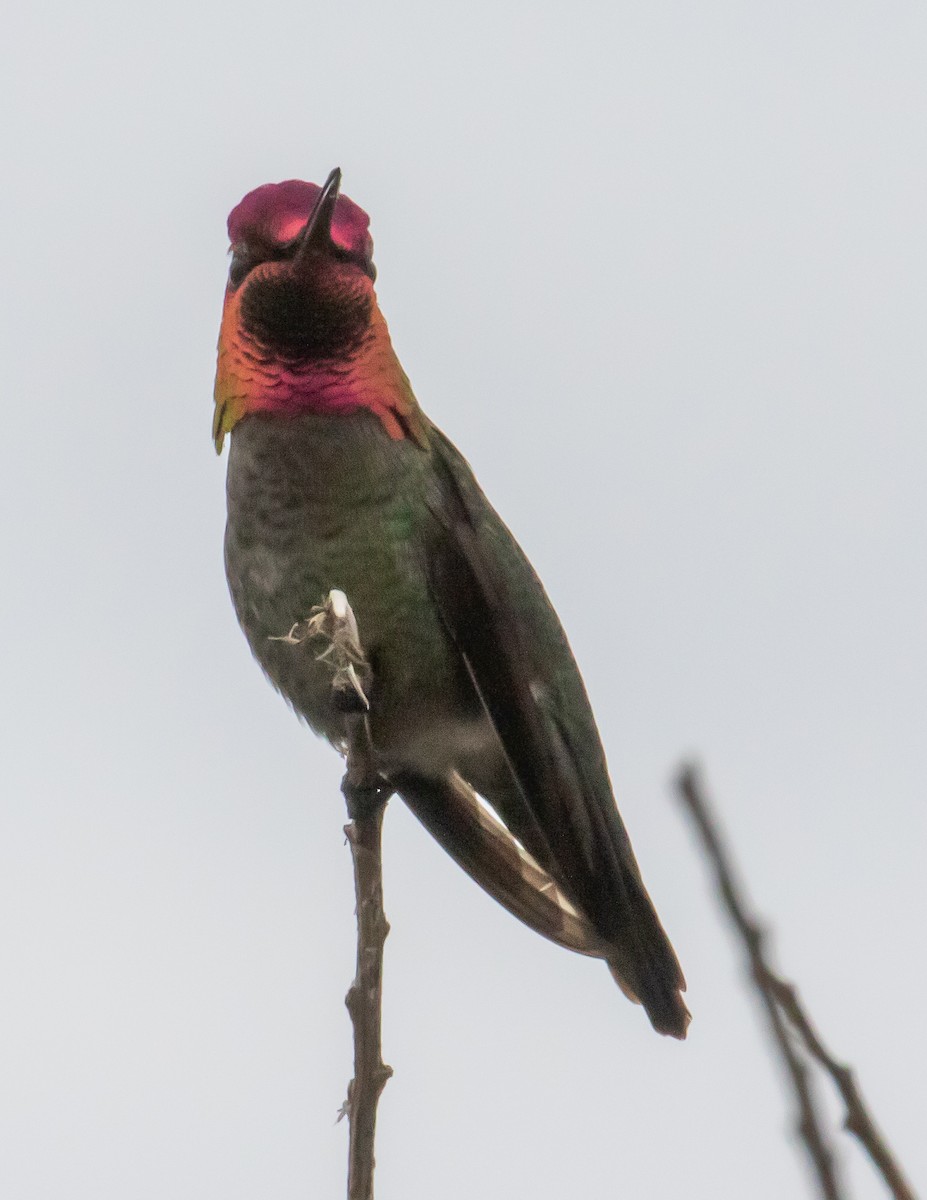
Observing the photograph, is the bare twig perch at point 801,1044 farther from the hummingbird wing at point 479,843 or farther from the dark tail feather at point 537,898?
the hummingbird wing at point 479,843

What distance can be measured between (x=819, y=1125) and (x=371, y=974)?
7.88 feet

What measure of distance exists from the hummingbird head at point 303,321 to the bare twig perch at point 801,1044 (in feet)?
16.6

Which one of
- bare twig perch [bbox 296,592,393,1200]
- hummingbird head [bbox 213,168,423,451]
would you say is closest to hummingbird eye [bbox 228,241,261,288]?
hummingbird head [bbox 213,168,423,451]

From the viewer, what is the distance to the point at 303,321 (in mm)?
6402

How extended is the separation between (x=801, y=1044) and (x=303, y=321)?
17.3 feet

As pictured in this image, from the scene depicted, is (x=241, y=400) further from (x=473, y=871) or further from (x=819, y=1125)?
(x=819, y=1125)

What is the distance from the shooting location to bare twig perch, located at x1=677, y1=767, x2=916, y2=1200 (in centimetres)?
136

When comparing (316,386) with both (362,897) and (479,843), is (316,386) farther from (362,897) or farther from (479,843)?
(362,897)

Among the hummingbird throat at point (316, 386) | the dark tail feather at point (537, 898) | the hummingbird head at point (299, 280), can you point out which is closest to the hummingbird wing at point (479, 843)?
the dark tail feather at point (537, 898)

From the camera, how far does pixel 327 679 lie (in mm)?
6094

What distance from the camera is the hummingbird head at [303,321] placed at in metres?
6.34

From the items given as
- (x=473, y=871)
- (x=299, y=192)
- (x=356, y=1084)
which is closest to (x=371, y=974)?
(x=356, y=1084)

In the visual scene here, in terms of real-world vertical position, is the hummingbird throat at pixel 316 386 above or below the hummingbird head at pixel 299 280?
below

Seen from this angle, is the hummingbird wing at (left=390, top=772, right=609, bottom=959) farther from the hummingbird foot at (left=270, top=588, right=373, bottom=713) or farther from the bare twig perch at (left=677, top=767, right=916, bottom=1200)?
the bare twig perch at (left=677, top=767, right=916, bottom=1200)
